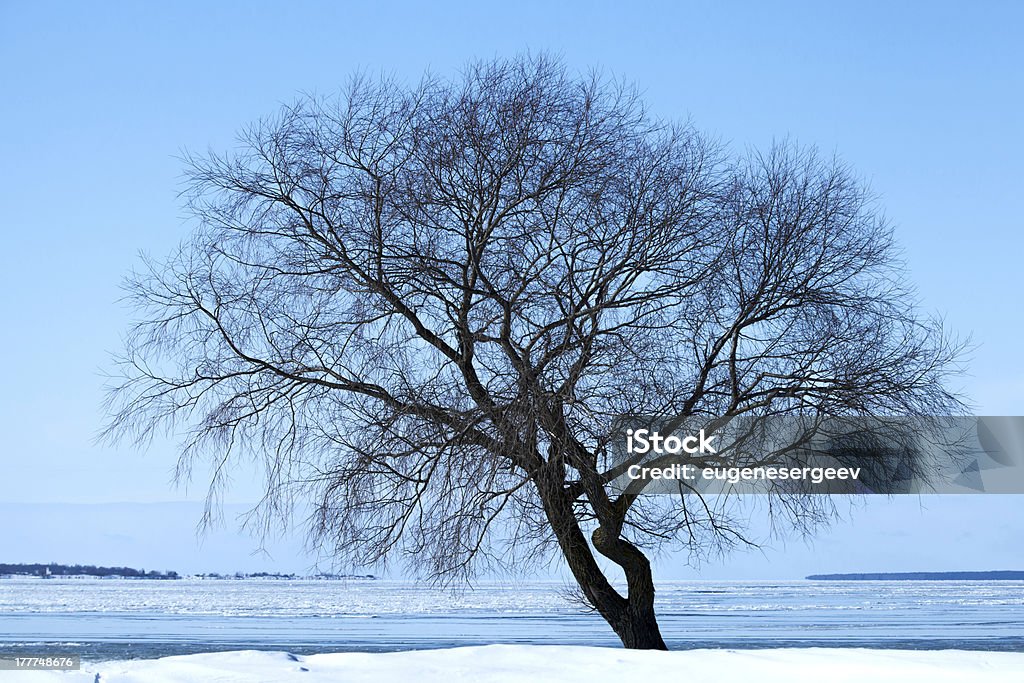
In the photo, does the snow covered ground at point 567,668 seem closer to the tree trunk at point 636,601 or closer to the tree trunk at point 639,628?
the tree trunk at point 636,601

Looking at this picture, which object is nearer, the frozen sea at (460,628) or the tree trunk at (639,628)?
the tree trunk at (639,628)

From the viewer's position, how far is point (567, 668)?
24.5ft

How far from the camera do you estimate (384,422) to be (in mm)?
10594

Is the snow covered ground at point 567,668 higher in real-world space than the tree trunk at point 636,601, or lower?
lower

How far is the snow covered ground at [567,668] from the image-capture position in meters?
7.11

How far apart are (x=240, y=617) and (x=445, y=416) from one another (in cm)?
3269

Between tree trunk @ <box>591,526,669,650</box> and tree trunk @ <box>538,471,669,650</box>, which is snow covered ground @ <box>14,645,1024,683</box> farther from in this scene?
tree trunk @ <box>591,526,669,650</box>

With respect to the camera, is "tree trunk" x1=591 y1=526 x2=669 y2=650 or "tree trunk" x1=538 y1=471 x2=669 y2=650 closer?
"tree trunk" x1=538 y1=471 x2=669 y2=650

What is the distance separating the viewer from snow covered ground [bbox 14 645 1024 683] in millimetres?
7109

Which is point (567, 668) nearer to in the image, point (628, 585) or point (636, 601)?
point (628, 585)

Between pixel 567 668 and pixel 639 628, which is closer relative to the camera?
pixel 567 668

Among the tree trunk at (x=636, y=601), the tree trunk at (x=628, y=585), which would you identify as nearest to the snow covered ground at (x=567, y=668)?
the tree trunk at (x=628, y=585)

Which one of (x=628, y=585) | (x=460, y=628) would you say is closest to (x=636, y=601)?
(x=628, y=585)

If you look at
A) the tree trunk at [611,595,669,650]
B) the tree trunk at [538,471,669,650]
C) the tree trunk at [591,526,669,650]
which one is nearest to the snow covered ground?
the tree trunk at [538,471,669,650]
